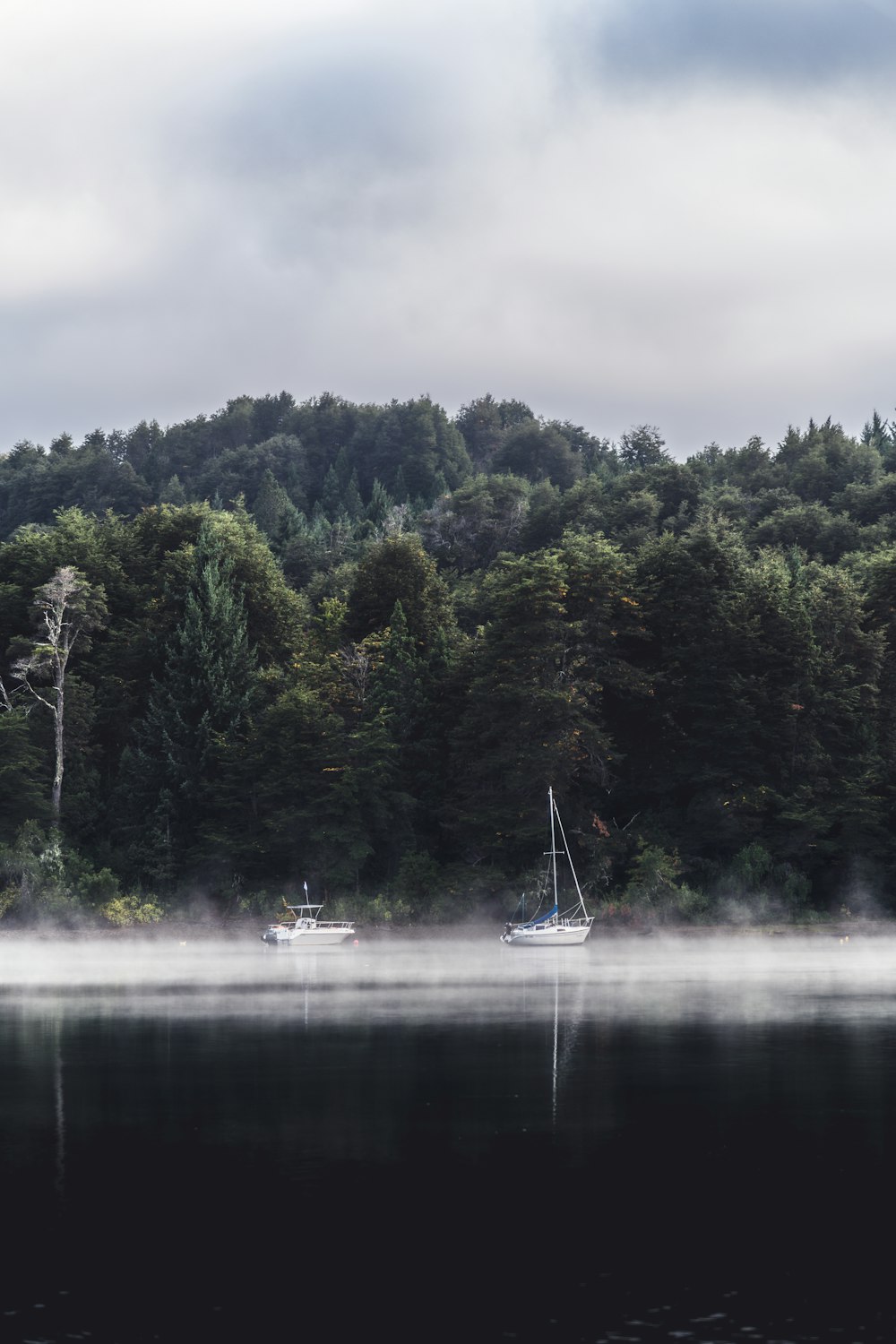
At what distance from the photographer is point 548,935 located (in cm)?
10356

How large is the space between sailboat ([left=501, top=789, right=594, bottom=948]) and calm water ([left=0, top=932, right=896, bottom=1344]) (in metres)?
28.4

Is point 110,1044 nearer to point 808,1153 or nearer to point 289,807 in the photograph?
point 808,1153

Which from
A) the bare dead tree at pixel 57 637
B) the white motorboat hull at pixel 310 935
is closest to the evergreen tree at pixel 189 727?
the bare dead tree at pixel 57 637

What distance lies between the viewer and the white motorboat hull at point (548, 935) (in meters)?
103

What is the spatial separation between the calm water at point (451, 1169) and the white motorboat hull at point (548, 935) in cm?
2812

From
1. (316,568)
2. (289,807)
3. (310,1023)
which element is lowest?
(310,1023)

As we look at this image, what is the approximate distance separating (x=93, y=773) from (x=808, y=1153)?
91.8m

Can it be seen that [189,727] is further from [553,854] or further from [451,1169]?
[451,1169]

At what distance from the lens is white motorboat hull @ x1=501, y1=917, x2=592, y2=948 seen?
10331 cm

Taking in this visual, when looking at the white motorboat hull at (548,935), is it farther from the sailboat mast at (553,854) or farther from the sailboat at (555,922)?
the sailboat mast at (553,854)

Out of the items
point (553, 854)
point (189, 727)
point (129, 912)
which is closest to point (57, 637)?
point (189, 727)

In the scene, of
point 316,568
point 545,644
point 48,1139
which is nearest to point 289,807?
point 545,644

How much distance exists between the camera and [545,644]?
4350 inches

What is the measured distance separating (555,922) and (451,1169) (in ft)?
224
